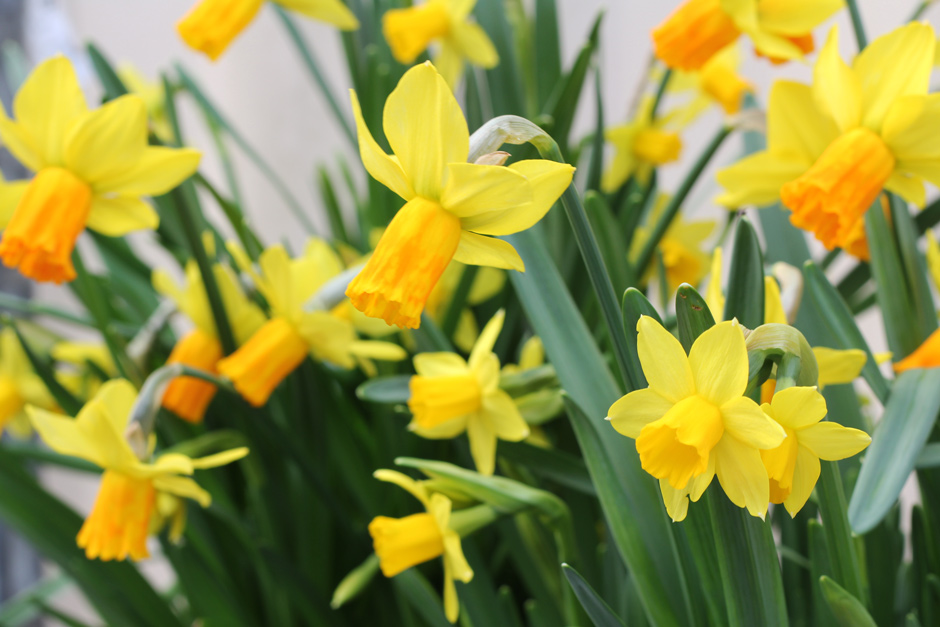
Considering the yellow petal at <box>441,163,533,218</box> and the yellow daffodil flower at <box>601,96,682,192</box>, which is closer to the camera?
the yellow petal at <box>441,163,533,218</box>

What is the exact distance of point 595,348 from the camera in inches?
17.2

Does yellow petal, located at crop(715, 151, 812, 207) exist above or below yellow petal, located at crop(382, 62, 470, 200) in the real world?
below

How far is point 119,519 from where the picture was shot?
0.48 m

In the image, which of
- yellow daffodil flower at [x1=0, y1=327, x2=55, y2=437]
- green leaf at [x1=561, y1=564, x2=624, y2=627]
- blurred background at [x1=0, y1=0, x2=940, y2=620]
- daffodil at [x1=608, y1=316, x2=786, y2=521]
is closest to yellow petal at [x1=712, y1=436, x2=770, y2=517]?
daffodil at [x1=608, y1=316, x2=786, y2=521]

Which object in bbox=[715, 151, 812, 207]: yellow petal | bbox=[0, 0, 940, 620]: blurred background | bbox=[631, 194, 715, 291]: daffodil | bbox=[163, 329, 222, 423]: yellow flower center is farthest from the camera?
bbox=[0, 0, 940, 620]: blurred background

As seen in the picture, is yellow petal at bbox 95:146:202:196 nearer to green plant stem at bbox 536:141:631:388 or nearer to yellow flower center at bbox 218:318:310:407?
yellow flower center at bbox 218:318:310:407

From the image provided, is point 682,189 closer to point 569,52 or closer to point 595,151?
point 595,151

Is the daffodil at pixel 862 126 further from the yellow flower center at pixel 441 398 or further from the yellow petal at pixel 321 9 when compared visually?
the yellow petal at pixel 321 9

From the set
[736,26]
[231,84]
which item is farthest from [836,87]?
[231,84]

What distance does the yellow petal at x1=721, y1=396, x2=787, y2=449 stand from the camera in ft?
0.83

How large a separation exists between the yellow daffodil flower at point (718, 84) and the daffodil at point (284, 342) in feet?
1.51

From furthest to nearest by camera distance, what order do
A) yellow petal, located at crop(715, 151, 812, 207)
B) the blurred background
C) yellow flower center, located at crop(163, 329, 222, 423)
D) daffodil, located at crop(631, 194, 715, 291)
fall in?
the blurred background < daffodil, located at crop(631, 194, 715, 291) < yellow flower center, located at crop(163, 329, 222, 423) < yellow petal, located at crop(715, 151, 812, 207)

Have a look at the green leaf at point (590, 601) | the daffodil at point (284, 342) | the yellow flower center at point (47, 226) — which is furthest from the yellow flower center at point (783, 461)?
the yellow flower center at point (47, 226)

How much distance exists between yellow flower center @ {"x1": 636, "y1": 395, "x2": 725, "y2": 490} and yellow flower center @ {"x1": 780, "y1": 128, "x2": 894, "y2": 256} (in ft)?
0.52
